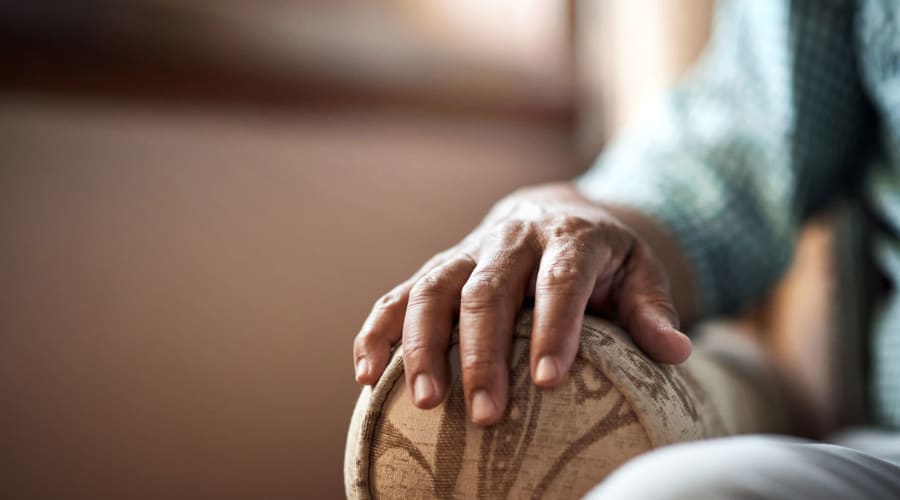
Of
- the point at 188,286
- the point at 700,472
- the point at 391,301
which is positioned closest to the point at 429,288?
the point at 391,301

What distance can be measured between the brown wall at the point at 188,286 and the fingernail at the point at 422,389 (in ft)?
2.52

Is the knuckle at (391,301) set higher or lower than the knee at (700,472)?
higher

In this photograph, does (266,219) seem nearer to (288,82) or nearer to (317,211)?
(317,211)

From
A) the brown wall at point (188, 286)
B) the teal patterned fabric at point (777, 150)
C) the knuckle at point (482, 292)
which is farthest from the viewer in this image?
the brown wall at point (188, 286)

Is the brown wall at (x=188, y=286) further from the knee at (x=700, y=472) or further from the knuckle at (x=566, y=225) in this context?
the knee at (x=700, y=472)

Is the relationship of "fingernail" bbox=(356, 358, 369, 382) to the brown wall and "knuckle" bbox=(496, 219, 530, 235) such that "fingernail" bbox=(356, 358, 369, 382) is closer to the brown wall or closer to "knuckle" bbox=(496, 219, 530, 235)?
"knuckle" bbox=(496, 219, 530, 235)

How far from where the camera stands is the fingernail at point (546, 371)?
31 cm

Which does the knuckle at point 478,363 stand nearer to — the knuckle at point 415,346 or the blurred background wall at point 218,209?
the knuckle at point 415,346

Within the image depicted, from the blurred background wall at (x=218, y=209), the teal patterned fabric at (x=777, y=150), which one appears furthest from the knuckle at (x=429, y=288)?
the blurred background wall at (x=218, y=209)

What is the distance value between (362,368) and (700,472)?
18cm

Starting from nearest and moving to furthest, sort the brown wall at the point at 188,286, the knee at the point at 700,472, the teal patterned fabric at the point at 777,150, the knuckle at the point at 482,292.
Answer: the knee at the point at 700,472, the knuckle at the point at 482,292, the teal patterned fabric at the point at 777,150, the brown wall at the point at 188,286

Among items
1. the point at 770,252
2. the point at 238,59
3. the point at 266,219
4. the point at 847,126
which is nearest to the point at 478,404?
the point at 770,252

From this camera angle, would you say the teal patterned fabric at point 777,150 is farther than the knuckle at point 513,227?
Yes

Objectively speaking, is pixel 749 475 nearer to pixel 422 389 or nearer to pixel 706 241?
pixel 422 389
